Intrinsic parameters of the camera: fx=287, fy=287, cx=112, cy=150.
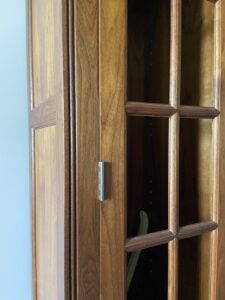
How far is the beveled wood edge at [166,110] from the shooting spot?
22.4 inches

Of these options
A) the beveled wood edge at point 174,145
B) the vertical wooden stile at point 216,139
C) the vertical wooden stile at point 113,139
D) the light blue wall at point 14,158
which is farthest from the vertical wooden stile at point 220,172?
the light blue wall at point 14,158

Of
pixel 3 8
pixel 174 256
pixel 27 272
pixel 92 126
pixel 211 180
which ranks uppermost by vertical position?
pixel 3 8

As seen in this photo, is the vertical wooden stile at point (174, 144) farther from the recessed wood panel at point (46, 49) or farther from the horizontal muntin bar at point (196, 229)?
the recessed wood panel at point (46, 49)

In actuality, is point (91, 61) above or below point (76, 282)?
above

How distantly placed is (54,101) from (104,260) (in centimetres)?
33

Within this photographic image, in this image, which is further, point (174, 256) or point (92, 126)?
point (174, 256)

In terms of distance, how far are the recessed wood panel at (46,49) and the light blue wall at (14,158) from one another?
144 millimetres

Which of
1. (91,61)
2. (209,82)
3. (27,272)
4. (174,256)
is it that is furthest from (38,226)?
(209,82)

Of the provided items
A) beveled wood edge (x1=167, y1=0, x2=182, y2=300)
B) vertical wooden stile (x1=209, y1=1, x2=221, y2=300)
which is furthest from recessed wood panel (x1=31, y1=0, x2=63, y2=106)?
vertical wooden stile (x1=209, y1=1, x2=221, y2=300)

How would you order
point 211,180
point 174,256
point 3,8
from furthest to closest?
point 3,8 → point 211,180 → point 174,256

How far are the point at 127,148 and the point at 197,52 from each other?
1.14 ft

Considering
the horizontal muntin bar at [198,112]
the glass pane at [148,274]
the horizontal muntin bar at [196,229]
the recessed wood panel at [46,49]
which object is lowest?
the glass pane at [148,274]

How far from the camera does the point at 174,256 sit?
24.6 inches

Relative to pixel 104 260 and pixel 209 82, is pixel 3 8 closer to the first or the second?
pixel 209 82
